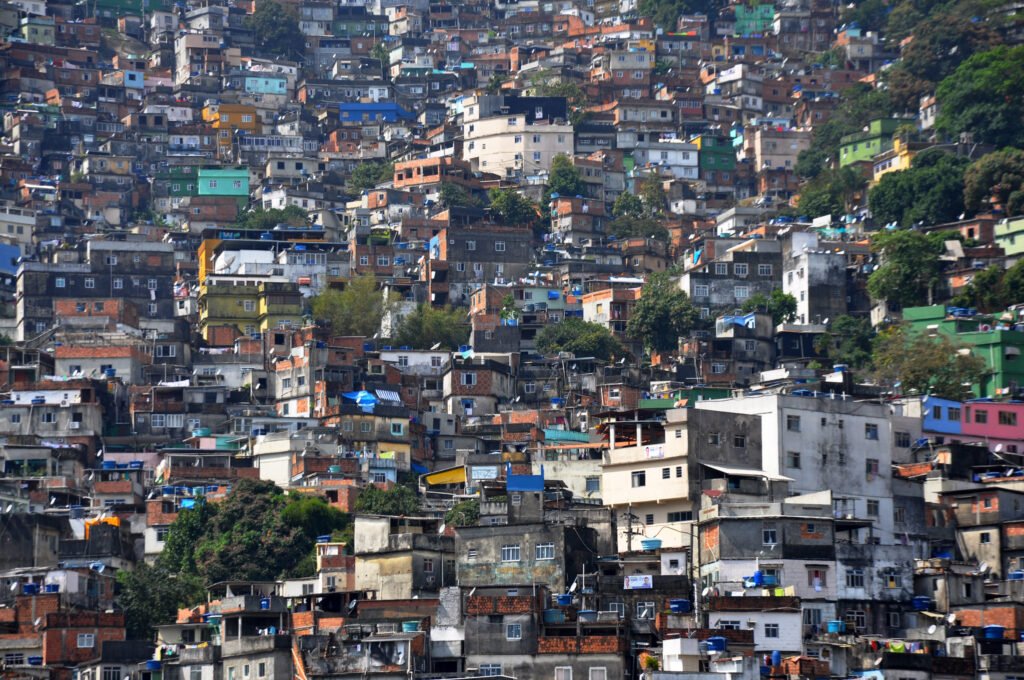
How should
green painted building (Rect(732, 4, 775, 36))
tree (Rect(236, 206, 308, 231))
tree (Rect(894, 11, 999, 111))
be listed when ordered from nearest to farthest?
tree (Rect(236, 206, 308, 231)), tree (Rect(894, 11, 999, 111)), green painted building (Rect(732, 4, 775, 36))

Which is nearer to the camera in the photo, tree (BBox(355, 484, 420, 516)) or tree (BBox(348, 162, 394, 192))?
tree (BBox(355, 484, 420, 516))

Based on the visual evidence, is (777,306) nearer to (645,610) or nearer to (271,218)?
(271,218)

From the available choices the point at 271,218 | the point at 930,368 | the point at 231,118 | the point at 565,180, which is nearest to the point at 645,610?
the point at 930,368

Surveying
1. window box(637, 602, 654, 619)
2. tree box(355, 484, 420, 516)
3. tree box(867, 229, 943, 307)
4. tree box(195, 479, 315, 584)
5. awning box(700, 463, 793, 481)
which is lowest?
window box(637, 602, 654, 619)

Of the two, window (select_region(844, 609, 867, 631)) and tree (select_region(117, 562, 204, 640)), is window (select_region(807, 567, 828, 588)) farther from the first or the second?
tree (select_region(117, 562, 204, 640))

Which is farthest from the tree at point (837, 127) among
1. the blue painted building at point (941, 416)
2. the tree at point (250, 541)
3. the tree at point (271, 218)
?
the tree at point (250, 541)

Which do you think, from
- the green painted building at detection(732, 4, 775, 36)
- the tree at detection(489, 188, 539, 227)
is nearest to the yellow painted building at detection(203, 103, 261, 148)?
the tree at detection(489, 188, 539, 227)

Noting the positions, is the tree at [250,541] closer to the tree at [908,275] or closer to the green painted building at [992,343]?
the green painted building at [992,343]
